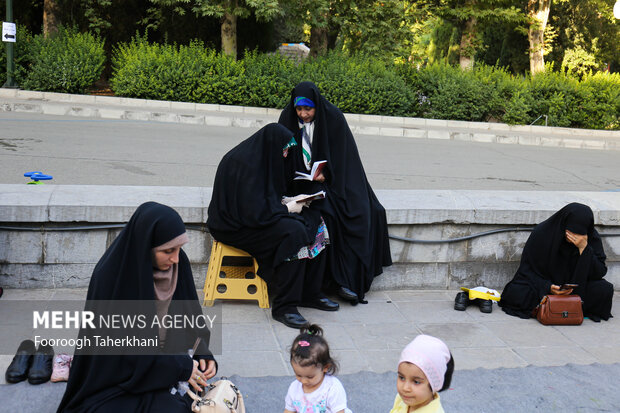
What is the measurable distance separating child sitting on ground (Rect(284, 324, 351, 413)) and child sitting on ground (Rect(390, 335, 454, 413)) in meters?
0.50

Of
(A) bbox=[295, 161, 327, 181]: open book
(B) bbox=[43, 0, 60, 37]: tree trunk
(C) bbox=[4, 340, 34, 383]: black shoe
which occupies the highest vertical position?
(B) bbox=[43, 0, 60, 37]: tree trunk

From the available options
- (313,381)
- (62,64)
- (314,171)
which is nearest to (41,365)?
(313,381)

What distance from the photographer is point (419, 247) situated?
5.51 meters

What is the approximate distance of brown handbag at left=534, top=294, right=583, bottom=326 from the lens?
4.96 metres

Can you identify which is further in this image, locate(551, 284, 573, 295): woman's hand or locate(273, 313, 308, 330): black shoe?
locate(551, 284, 573, 295): woman's hand

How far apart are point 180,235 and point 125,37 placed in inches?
686

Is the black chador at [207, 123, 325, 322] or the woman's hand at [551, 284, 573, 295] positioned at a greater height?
the black chador at [207, 123, 325, 322]

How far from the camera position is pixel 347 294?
5.16m

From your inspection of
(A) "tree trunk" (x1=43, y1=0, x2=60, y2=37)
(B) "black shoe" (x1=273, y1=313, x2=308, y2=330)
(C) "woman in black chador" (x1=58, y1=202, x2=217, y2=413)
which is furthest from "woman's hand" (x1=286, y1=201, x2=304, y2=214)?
(A) "tree trunk" (x1=43, y1=0, x2=60, y2=37)

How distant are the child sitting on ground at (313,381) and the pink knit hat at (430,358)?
1.77 ft

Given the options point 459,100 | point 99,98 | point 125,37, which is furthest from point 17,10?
point 459,100

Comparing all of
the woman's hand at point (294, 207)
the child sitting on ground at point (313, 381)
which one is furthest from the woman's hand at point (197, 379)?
the woman's hand at point (294, 207)

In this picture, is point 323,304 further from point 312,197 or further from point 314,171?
point 314,171

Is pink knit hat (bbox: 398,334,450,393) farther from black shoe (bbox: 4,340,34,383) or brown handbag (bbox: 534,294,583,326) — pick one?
brown handbag (bbox: 534,294,583,326)
